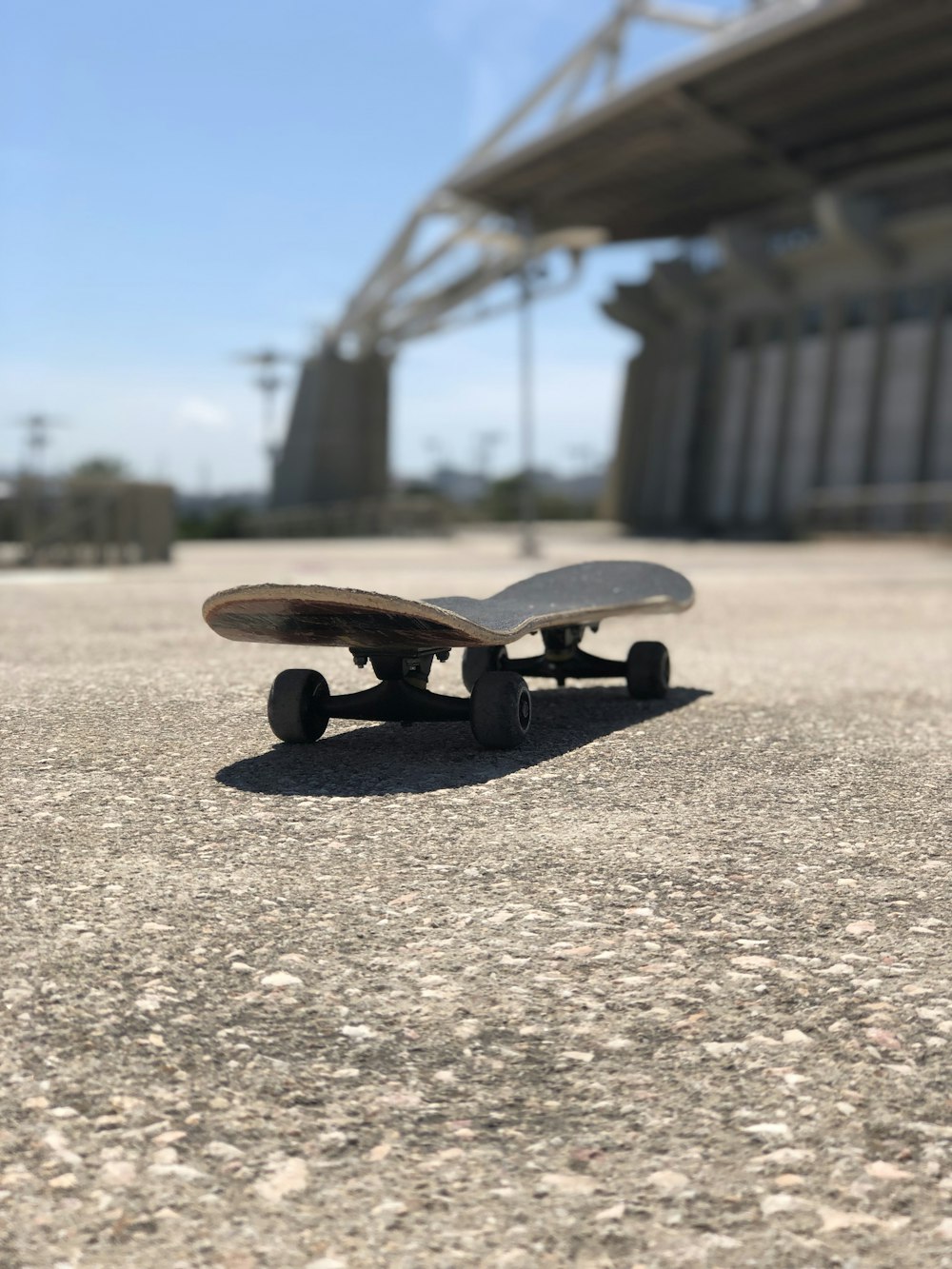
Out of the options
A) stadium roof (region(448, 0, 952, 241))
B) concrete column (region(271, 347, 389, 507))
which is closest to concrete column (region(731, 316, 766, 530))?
stadium roof (region(448, 0, 952, 241))

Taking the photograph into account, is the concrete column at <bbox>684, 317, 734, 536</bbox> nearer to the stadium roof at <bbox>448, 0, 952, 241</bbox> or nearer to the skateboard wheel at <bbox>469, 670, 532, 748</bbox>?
the stadium roof at <bbox>448, 0, 952, 241</bbox>

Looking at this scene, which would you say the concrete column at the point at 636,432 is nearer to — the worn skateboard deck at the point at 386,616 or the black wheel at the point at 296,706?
the worn skateboard deck at the point at 386,616

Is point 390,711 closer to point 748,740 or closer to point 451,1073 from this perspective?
point 748,740

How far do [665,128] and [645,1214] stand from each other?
46.6m

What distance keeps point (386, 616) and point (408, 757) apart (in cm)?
68

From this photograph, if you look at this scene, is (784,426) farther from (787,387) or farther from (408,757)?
(408,757)

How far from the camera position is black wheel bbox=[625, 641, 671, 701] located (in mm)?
7230

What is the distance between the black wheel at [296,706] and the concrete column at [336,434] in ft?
214

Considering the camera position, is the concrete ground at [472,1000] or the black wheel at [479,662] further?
the black wheel at [479,662]

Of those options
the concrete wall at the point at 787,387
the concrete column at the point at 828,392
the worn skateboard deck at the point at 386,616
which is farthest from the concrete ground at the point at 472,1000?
the concrete column at the point at 828,392

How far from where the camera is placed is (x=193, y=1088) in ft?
8.37

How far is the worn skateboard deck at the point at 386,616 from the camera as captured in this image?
16.7 ft

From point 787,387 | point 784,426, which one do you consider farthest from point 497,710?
point 787,387

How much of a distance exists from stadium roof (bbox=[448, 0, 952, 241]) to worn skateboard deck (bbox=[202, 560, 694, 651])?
2820 cm
